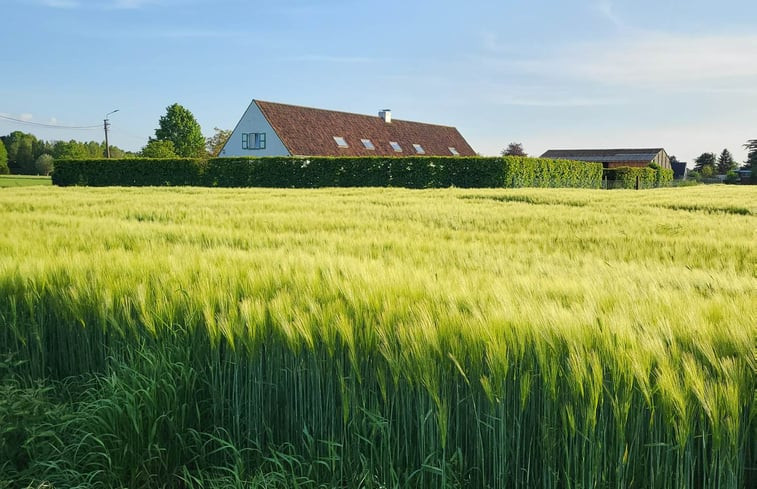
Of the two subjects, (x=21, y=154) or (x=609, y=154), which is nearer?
(x=609, y=154)

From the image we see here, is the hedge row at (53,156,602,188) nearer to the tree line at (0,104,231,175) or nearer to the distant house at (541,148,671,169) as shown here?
the tree line at (0,104,231,175)

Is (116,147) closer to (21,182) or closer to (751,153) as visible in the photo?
(21,182)

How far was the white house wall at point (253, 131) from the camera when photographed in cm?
3922

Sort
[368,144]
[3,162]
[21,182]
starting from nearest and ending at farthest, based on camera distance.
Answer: [368,144]
[21,182]
[3,162]

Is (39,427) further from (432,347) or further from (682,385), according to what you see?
(682,385)

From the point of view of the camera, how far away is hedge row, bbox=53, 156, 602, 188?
85.6 ft

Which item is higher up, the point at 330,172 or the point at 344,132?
the point at 344,132

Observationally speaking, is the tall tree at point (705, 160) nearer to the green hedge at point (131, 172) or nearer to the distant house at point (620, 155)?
the distant house at point (620, 155)

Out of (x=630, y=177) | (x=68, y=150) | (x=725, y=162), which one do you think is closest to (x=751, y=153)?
(x=725, y=162)

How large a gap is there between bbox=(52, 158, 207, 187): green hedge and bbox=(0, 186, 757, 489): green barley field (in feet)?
94.9

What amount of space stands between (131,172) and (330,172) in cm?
1190

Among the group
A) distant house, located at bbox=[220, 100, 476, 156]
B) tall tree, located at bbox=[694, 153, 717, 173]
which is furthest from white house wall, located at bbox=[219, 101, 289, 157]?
tall tree, located at bbox=[694, 153, 717, 173]

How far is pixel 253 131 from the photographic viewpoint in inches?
1609

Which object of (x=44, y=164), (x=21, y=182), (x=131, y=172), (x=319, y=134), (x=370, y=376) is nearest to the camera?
(x=370, y=376)
